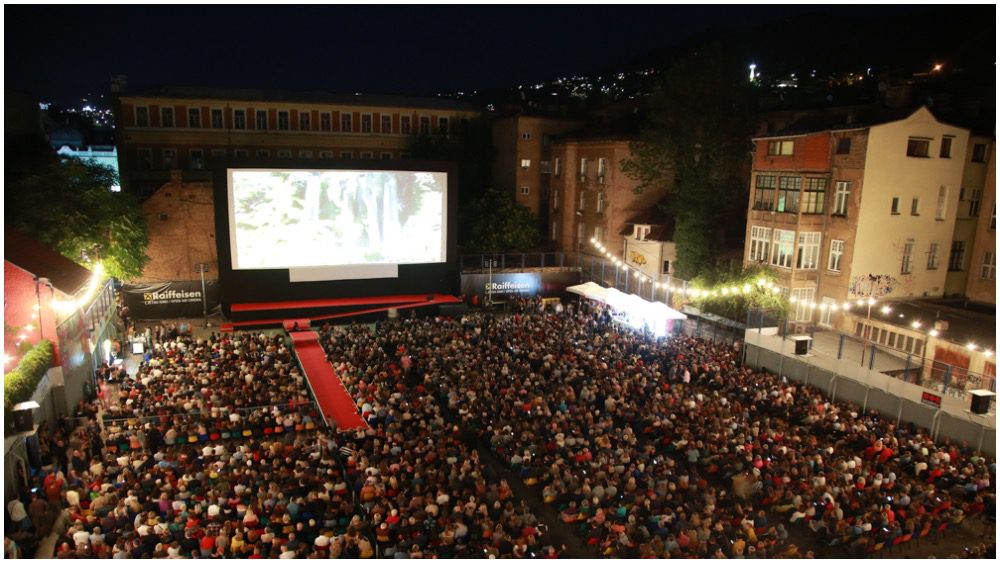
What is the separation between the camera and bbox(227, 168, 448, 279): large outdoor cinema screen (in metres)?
26.8

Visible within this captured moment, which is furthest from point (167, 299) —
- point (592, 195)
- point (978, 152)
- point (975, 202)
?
point (978, 152)

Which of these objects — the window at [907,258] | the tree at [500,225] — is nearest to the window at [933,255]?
the window at [907,258]

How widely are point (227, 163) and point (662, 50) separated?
10770 cm

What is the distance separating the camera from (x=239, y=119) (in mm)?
39125

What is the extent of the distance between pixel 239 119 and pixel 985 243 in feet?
122

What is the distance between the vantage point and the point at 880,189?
76.4 feet

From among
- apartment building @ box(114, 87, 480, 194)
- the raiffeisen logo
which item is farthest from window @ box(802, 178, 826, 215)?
the raiffeisen logo

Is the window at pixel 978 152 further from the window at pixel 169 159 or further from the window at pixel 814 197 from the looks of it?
the window at pixel 169 159

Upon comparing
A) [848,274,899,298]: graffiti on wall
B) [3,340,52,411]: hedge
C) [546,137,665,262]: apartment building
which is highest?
[546,137,665,262]: apartment building

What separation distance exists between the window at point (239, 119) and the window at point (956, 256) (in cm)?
3611

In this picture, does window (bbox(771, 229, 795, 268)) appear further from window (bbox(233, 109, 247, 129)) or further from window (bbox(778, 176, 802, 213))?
window (bbox(233, 109, 247, 129))

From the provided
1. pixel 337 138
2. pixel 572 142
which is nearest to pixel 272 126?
pixel 337 138

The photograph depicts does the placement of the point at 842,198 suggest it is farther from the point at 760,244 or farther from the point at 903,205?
the point at 760,244

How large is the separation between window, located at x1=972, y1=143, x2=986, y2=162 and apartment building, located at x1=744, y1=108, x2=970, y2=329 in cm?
37
